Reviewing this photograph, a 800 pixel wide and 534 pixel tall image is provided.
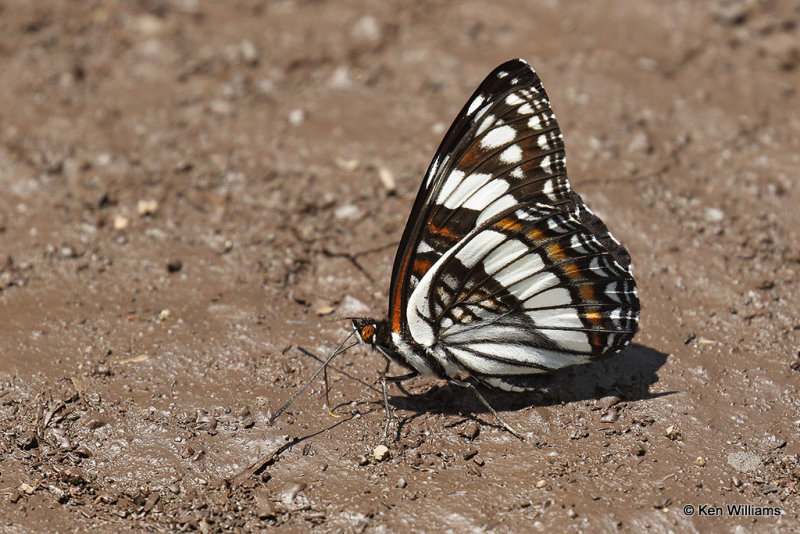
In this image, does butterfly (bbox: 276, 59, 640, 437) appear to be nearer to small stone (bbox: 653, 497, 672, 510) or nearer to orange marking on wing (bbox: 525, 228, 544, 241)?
orange marking on wing (bbox: 525, 228, 544, 241)

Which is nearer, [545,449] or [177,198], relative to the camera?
[545,449]

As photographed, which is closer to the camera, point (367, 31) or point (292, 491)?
point (292, 491)

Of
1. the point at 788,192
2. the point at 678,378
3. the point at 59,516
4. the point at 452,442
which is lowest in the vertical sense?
the point at 59,516

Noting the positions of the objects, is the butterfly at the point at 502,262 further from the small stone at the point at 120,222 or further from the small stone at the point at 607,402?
the small stone at the point at 120,222

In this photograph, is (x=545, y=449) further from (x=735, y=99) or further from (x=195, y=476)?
(x=735, y=99)

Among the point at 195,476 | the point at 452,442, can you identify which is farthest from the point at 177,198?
the point at 452,442

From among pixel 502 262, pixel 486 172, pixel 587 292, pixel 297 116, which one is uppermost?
pixel 486 172

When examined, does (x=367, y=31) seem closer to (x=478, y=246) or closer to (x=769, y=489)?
(x=478, y=246)

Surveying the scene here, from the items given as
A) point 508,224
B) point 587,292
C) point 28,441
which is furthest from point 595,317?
point 28,441
